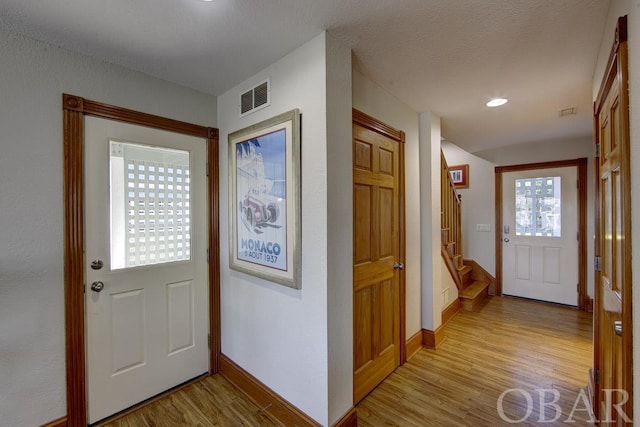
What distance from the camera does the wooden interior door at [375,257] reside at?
6.55 feet

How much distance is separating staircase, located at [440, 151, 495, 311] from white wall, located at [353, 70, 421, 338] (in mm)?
743

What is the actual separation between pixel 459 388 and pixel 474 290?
7.57ft

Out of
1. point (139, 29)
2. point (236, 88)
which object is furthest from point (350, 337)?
point (139, 29)

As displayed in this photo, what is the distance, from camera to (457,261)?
4.14 metres

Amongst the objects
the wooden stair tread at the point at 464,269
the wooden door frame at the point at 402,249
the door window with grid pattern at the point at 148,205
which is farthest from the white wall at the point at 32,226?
the wooden stair tread at the point at 464,269

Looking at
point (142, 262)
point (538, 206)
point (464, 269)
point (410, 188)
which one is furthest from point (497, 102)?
point (142, 262)

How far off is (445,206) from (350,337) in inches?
99.4

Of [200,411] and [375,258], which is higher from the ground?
[375,258]

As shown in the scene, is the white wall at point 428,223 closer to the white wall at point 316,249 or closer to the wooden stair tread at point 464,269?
the white wall at point 316,249

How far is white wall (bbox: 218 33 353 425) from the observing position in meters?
1.58

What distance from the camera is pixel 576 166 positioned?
3893 mm

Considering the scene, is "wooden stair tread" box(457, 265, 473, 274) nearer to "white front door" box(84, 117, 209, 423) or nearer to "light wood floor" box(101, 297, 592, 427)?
"light wood floor" box(101, 297, 592, 427)

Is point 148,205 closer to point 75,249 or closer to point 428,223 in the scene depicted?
point 75,249

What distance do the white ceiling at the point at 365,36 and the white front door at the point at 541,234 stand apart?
7.36 feet
